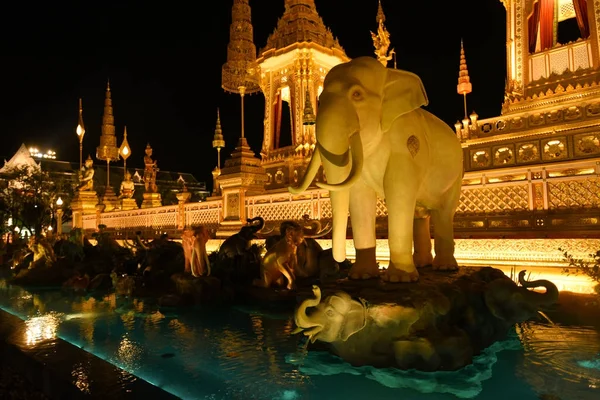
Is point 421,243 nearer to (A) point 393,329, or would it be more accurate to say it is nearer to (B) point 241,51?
(A) point 393,329

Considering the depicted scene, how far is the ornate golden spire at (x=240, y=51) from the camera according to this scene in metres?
20.2

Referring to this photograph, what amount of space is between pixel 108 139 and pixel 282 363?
2763 centimetres

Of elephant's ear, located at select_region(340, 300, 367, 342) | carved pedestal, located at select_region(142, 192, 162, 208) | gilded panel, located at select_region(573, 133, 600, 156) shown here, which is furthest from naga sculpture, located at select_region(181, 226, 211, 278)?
carved pedestal, located at select_region(142, 192, 162, 208)

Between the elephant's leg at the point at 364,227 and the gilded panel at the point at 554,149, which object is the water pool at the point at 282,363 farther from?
the gilded panel at the point at 554,149

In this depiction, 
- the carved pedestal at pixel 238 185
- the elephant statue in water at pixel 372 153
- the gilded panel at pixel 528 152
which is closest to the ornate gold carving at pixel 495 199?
the elephant statue in water at pixel 372 153

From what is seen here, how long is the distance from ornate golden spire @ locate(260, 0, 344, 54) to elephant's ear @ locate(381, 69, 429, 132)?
55.7 feet

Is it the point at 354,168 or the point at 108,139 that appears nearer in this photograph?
the point at 354,168

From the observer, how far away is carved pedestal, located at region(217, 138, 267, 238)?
12.2 m

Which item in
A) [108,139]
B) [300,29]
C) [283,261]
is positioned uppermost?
[300,29]

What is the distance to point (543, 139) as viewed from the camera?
41.8 feet

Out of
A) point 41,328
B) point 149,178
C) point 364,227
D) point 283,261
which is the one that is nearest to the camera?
point 364,227

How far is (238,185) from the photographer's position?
39.9ft

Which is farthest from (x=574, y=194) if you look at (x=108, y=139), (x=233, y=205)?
(x=108, y=139)

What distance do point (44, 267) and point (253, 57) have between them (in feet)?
49.5
